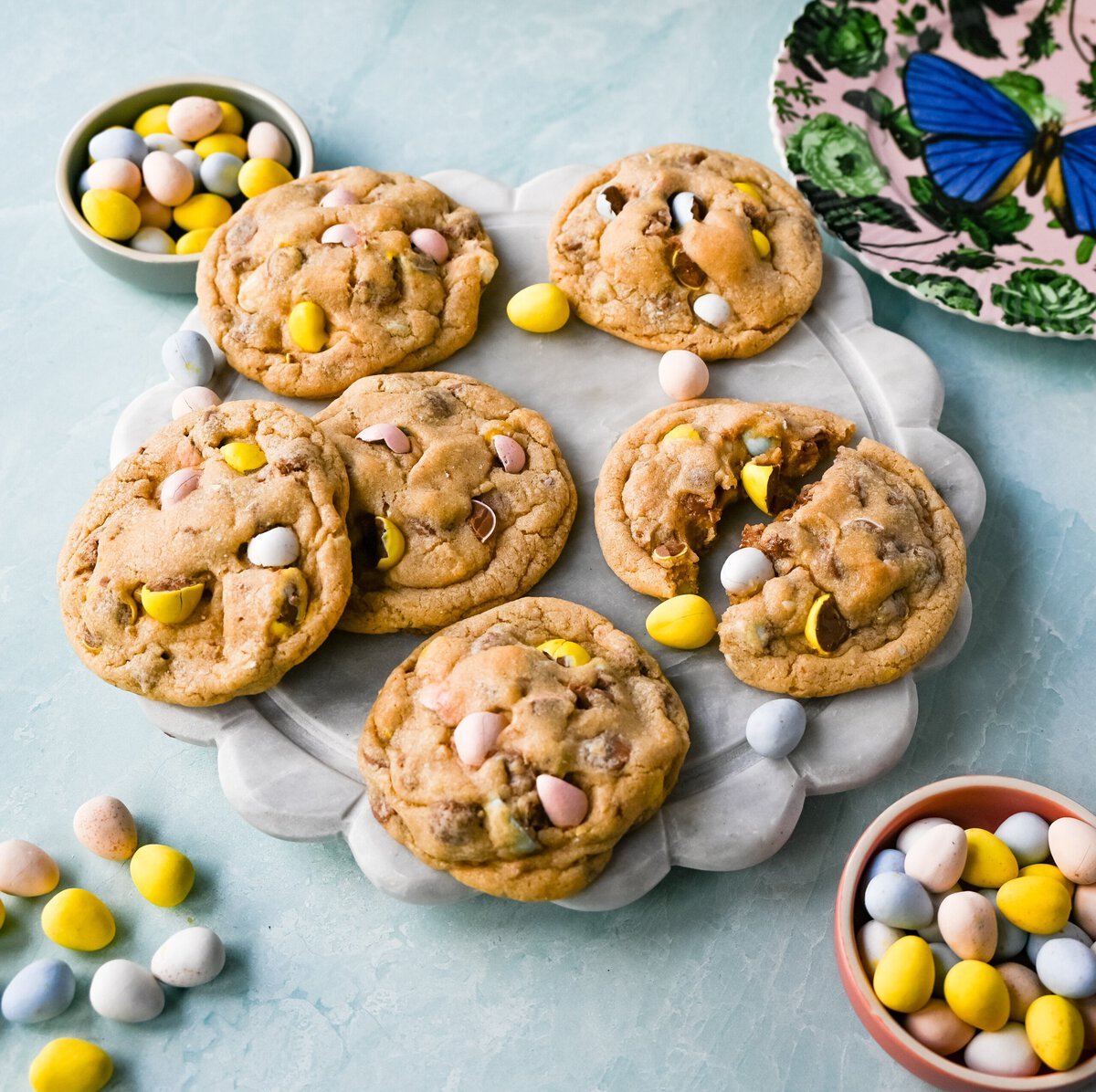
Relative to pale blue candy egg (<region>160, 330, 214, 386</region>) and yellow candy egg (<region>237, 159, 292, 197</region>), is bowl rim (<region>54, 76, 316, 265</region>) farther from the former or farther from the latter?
pale blue candy egg (<region>160, 330, 214, 386</region>)

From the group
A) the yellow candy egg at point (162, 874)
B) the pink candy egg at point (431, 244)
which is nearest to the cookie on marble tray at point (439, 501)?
the pink candy egg at point (431, 244)

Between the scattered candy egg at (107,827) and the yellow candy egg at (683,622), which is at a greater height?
the yellow candy egg at (683,622)

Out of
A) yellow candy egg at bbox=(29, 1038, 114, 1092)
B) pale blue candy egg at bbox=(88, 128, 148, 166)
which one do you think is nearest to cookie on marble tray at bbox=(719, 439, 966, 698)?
yellow candy egg at bbox=(29, 1038, 114, 1092)

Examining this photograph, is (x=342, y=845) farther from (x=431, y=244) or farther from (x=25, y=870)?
Answer: (x=431, y=244)

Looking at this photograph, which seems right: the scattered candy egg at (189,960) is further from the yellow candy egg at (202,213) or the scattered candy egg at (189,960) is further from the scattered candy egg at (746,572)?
the yellow candy egg at (202,213)

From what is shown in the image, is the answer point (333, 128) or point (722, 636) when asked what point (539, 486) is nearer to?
point (722, 636)

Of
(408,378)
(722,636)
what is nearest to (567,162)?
(408,378)

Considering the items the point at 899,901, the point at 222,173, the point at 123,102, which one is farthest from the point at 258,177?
the point at 899,901
